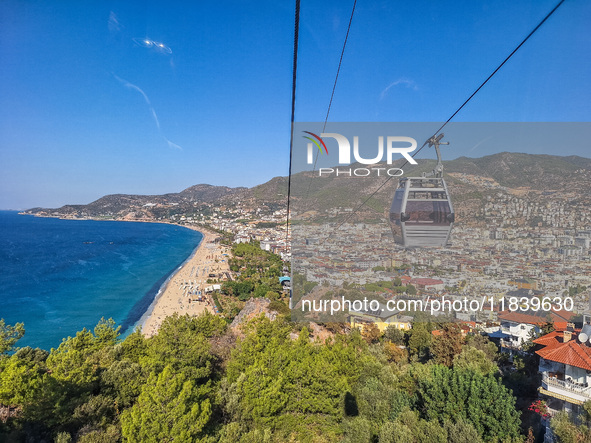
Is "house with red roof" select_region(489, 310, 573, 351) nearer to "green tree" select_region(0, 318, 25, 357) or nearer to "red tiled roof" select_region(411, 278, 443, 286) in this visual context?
"red tiled roof" select_region(411, 278, 443, 286)

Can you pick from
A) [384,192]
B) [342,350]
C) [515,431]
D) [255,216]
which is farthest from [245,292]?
[255,216]

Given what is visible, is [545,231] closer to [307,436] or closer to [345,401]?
[345,401]

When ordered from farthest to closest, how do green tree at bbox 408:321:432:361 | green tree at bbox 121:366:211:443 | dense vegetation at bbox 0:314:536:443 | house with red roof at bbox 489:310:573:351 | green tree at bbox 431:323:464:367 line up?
green tree at bbox 408:321:432:361
house with red roof at bbox 489:310:573:351
green tree at bbox 431:323:464:367
dense vegetation at bbox 0:314:536:443
green tree at bbox 121:366:211:443

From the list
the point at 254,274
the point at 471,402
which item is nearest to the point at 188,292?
the point at 254,274

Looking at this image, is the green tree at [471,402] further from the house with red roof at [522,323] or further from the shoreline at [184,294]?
the shoreline at [184,294]

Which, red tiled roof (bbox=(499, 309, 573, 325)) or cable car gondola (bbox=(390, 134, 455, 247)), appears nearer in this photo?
cable car gondola (bbox=(390, 134, 455, 247))

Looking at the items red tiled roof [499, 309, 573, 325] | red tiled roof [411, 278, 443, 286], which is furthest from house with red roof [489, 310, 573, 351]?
red tiled roof [411, 278, 443, 286]

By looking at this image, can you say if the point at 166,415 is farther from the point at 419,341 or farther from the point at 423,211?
the point at 419,341
